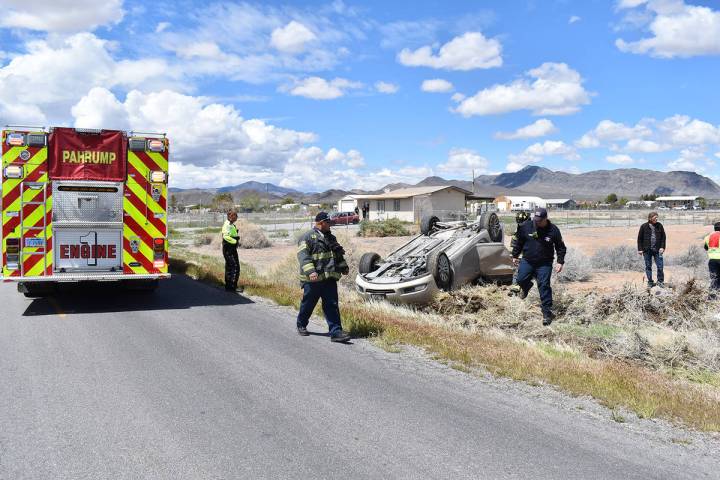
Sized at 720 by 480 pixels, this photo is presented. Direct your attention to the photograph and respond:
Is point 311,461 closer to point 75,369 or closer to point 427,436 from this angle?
point 427,436

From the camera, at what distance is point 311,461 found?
4184mm

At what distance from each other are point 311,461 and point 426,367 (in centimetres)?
284

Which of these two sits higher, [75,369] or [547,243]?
[547,243]

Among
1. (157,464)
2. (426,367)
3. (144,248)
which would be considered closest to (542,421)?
(426,367)

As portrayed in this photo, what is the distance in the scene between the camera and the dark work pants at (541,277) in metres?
9.74

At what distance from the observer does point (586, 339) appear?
28.8ft

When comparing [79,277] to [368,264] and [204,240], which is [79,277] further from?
[204,240]

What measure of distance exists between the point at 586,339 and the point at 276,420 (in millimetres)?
5500

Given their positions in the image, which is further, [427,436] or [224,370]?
[224,370]

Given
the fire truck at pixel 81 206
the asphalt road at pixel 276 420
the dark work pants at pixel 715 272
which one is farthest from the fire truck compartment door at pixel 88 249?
the dark work pants at pixel 715 272

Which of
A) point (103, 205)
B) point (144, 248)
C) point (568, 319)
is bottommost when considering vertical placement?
point (568, 319)

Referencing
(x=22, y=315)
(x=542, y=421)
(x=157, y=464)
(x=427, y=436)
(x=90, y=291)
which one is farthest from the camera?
(x=90, y=291)

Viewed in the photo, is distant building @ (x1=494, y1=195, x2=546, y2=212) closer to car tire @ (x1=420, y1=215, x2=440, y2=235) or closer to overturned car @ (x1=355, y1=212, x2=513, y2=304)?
car tire @ (x1=420, y1=215, x2=440, y2=235)

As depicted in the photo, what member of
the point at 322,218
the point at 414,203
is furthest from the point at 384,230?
the point at 322,218
